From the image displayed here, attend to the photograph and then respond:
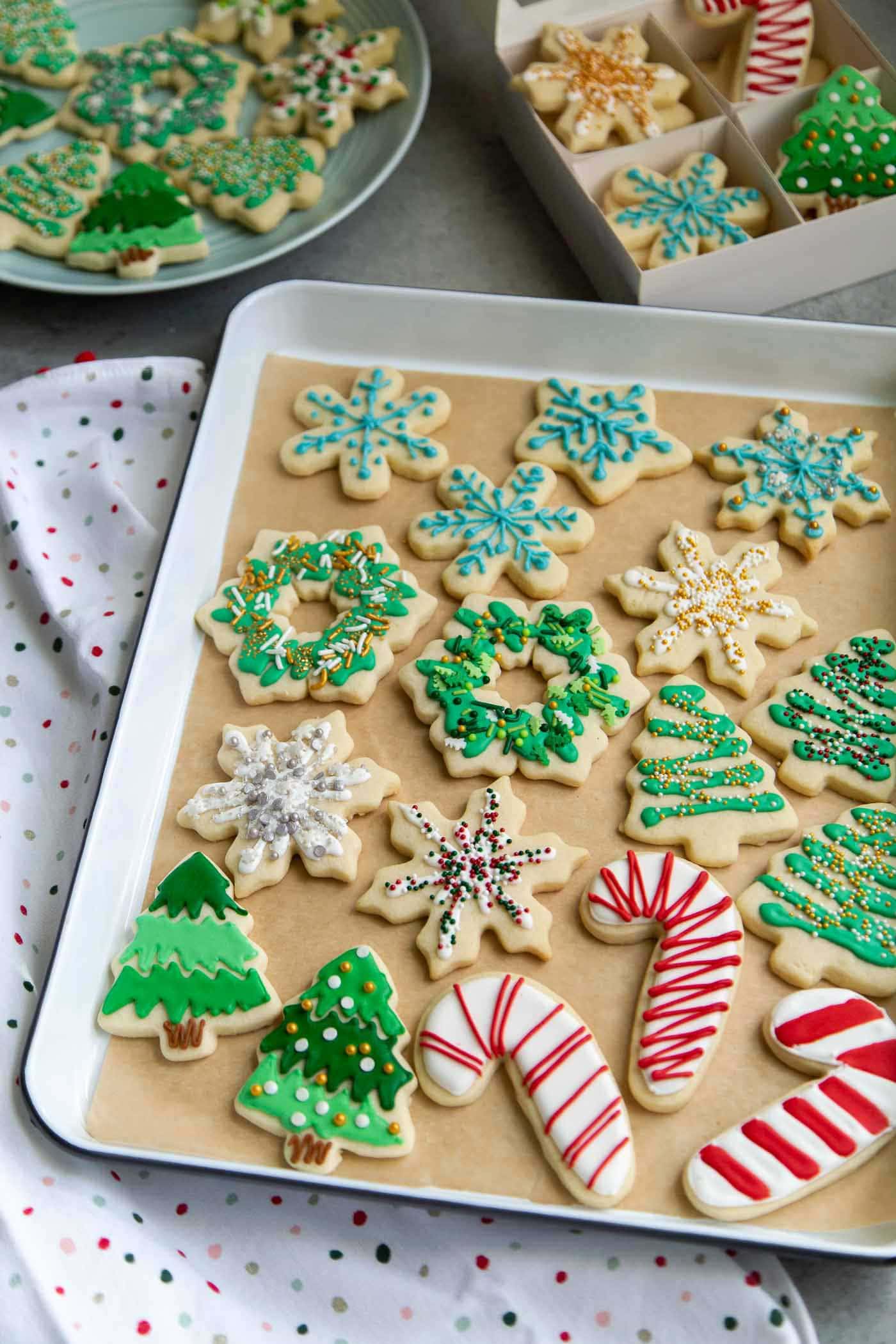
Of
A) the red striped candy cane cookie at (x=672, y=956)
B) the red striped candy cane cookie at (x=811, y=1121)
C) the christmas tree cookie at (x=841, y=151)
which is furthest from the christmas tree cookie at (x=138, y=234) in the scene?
the red striped candy cane cookie at (x=811, y=1121)

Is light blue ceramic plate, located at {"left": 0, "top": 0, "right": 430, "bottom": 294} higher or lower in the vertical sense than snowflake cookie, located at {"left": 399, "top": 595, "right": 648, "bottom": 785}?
higher

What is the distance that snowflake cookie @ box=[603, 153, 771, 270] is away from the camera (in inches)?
75.9

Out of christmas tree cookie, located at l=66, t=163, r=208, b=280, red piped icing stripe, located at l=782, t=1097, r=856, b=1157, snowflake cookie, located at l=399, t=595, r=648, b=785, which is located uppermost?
christmas tree cookie, located at l=66, t=163, r=208, b=280

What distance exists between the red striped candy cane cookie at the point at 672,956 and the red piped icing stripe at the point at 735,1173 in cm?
6

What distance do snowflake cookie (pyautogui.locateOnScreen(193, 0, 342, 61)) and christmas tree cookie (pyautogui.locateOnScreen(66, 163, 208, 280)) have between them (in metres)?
0.41

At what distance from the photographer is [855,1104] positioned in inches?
51.1

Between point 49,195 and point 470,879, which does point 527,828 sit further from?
point 49,195

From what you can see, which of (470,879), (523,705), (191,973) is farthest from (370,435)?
(191,973)

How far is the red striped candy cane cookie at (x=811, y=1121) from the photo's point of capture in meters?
1.27

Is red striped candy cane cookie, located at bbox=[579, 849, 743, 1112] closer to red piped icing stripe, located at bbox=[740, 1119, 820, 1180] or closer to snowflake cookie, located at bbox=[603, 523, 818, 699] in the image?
red piped icing stripe, located at bbox=[740, 1119, 820, 1180]

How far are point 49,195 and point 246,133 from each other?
0.37 meters

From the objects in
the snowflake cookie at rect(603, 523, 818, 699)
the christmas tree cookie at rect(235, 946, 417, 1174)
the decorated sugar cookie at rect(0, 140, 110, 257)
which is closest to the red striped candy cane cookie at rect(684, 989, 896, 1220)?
the christmas tree cookie at rect(235, 946, 417, 1174)

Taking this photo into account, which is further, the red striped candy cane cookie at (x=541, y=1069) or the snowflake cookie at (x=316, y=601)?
the snowflake cookie at (x=316, y=601)

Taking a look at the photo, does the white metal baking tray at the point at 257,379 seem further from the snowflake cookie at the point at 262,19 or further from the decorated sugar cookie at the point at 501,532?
the snowflake cookie at the point at 262,19
